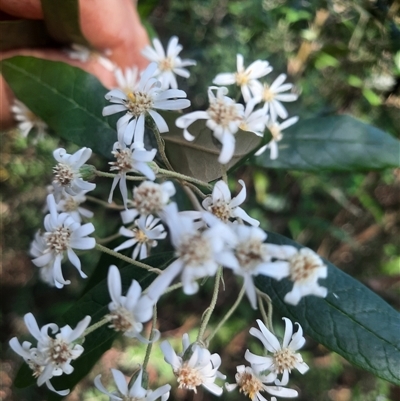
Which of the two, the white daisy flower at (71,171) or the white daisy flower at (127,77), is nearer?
the white daisy flower at (71,171)

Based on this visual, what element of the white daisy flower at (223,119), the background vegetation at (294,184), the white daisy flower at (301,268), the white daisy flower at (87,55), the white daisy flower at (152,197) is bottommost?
the background vegetation at (294,184)

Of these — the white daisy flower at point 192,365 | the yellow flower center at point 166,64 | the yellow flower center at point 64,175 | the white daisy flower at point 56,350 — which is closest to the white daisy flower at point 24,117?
the yellow flower center at point 166,64

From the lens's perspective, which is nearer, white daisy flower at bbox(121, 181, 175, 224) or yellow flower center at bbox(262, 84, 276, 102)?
white daisy flower at bbox(121, 181, 175, 224)

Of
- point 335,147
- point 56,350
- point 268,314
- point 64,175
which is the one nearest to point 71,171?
point 64,175

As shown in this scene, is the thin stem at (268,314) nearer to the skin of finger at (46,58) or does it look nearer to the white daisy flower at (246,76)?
the white daisy flower at (246,76)

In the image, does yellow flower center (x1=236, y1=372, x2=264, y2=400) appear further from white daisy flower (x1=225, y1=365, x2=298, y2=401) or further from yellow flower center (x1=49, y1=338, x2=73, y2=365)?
yellow flower center (x1=49, y1=338, x2=73, y2=365)

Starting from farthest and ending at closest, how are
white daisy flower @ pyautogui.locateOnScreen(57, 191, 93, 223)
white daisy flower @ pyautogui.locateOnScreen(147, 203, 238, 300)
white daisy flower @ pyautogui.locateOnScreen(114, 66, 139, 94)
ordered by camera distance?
white daisy flower @ pyautogui.locateOnScreen(114, 66, 139, 94)
white daisy flower @ pyautogui.locateOnScreen(57, 191, 93, 223)
white daisy flower @ pyautogui.locateOnScreen(147, 203, 238, 300)

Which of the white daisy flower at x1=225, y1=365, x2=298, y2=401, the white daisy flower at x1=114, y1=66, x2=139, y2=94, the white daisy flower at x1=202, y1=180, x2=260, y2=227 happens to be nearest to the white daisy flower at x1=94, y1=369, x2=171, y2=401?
the white daisy flower at x1=225, y1=365, x2=298, y2=401

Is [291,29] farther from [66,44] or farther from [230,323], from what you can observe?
[230,323]
